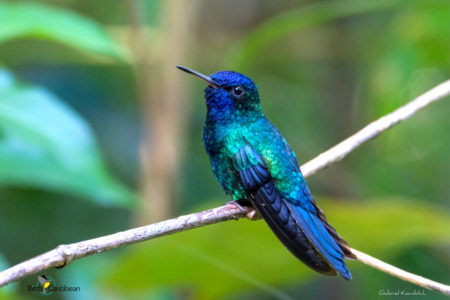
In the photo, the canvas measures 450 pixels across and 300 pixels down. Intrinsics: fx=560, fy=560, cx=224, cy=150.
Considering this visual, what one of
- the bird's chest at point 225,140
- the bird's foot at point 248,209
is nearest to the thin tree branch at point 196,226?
the bird's foot at point 248,209

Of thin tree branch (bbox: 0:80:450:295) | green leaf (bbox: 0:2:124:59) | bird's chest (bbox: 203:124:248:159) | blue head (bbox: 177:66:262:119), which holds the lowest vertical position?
thin tree branch (bbox: 0:80:450:295)

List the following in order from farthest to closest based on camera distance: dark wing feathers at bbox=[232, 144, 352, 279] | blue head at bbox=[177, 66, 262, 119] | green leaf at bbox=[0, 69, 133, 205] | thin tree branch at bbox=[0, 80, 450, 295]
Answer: blue head at bbox=[177, 66, 262, 119] < green leaf at bbox=[0, 69, 133, 205] < dark wing feathers at bbox=[232, 144, 352, 279] < thin tree branch at bbox=[0, 80, 450, 295]

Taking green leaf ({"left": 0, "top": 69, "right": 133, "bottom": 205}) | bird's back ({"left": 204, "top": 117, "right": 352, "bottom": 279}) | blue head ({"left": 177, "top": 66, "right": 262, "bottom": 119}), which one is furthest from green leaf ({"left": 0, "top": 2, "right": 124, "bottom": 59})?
bird's back ({"left": 204, "top": 117, "right": 352, "bottom": 279})

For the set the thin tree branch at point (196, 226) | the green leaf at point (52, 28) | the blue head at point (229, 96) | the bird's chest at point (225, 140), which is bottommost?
the thin tree branch at point (196, 226)

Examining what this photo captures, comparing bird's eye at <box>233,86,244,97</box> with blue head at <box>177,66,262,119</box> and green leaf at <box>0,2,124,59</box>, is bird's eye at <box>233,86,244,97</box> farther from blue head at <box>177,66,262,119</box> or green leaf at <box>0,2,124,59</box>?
green leaf at <box>0,2,124,59</box>

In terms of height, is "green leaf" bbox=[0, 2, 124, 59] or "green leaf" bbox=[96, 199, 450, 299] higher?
"green leaf" bbox=[0, 2, 124, 59]

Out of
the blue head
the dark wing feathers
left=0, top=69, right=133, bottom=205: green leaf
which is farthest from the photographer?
the blue head

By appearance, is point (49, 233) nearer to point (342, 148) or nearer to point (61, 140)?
point (61, 140)

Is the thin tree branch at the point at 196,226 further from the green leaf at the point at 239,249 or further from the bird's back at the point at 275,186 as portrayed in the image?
the green leaf at the point at 239,249
